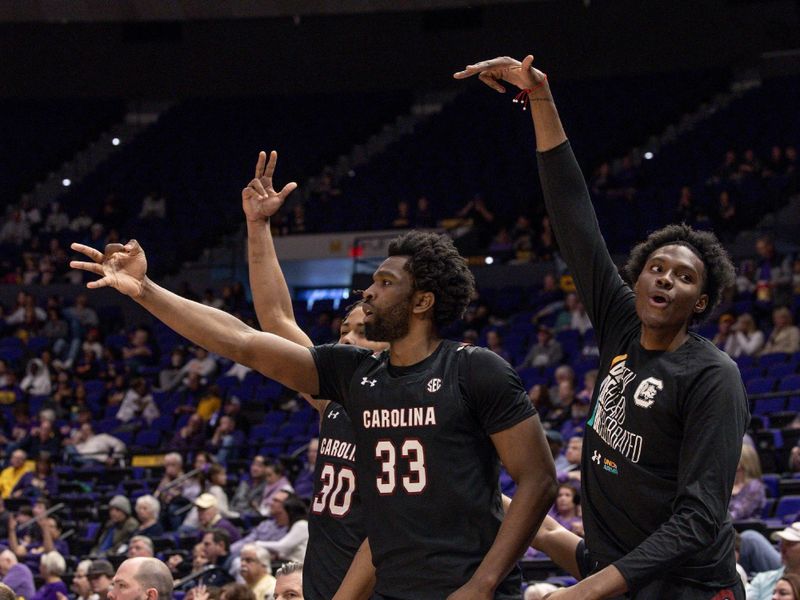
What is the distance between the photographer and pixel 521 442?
3.14 meters

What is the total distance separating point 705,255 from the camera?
3.12 meters

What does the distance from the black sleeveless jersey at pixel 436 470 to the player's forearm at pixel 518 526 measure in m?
0.07

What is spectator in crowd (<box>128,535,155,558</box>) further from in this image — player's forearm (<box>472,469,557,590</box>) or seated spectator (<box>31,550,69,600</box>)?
player's forearm (<box>472,469,557,590</box>)

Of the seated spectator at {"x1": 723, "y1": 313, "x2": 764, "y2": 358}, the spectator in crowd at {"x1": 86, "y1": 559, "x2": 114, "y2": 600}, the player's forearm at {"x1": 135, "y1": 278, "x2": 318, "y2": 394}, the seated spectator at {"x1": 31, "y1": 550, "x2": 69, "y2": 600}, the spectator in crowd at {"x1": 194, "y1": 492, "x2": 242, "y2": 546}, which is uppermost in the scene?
the player's forearm at {"x1": 135, "y1": 278, "x2": 318, "y2": 394}

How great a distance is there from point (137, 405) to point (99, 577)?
6.92 metres

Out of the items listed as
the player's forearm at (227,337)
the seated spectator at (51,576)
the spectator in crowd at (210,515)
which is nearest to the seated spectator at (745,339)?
the spectator in crowd at (210,515)

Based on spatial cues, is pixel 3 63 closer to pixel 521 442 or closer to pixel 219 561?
pixel 219 561

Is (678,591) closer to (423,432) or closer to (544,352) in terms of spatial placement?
(423,432)

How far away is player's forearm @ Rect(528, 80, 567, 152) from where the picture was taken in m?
3.30

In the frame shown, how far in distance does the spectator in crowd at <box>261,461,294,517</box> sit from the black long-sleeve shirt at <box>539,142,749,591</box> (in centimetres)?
725

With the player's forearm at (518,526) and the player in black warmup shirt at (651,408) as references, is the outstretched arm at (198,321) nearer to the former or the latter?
the player's forearm at (518,526)

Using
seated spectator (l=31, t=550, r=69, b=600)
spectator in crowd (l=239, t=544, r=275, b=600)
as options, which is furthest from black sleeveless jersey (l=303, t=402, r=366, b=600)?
seated spectator (l=31, t=550, r=69, b=600)

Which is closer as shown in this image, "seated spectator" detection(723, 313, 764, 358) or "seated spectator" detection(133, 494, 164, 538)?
"seated spectator" detection(133, 494, 164, 538)

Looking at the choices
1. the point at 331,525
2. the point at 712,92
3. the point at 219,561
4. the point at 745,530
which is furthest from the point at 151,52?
the point at 331,525
